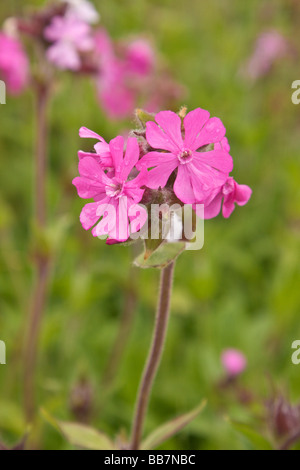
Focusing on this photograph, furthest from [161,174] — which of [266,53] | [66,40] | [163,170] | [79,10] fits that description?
[266,53]

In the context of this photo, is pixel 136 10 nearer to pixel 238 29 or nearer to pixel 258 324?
pixel 238 29

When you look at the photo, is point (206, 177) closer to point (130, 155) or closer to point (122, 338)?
point (130, 155)

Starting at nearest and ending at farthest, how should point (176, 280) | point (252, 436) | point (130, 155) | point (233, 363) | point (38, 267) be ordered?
1. point (130, 155)
2. point (252, 436)
3. point (38, 267)
4. point (233, 363)
5. point (176, 280)

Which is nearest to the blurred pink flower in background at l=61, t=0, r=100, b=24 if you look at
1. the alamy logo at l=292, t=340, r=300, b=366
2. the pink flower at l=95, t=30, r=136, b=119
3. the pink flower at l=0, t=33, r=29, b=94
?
the pink flower at l=95, t=30, r=136, b=119

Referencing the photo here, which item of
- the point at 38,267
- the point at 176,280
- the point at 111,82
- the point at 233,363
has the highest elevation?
the point at 111,82

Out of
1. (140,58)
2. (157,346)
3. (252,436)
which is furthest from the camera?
(140,58)

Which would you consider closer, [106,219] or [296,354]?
[106,219]

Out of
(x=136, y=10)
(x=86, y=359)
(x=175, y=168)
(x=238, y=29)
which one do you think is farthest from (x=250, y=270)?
(x=238, y=29)
